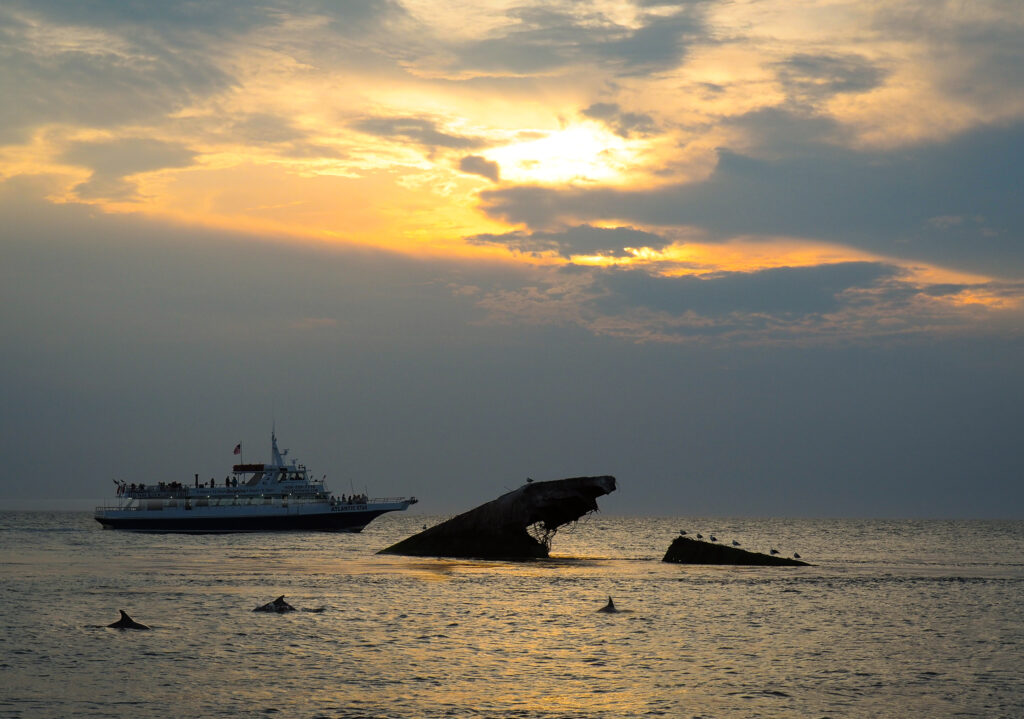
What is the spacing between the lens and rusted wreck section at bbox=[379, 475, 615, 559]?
65.1 meters

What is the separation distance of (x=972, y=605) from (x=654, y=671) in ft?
79.0

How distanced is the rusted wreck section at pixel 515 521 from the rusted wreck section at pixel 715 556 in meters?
7.39

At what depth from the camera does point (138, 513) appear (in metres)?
119

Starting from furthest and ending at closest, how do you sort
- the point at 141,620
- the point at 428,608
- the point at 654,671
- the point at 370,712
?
the point at 428,608 < the point at 141,620 < the point at 654,671 < the point at 370,712

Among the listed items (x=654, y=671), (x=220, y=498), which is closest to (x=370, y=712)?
(x=654, y=671)

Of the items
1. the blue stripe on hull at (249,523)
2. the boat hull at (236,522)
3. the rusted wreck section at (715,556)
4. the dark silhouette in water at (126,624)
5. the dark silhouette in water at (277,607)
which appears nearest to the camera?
the dark silhouette in water at (126,624)

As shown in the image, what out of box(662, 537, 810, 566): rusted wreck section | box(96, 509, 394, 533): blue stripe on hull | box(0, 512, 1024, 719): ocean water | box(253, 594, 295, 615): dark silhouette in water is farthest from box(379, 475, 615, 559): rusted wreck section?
box(96, 509, 394, 533): blue stripe on hull

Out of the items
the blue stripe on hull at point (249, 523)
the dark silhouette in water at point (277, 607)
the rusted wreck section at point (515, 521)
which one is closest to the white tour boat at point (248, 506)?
the blue stripe on hull at point (249, 523)

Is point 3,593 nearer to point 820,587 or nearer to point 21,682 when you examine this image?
point 21,682

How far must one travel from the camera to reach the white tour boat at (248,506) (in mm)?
116750

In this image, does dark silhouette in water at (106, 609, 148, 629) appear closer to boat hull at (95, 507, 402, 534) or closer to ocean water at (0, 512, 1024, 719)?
ocean water at (0, 512, 1024, 719)

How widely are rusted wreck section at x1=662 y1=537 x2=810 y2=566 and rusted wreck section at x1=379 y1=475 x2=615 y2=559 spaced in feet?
24.2

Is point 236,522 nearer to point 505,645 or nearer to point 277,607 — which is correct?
point 277,607

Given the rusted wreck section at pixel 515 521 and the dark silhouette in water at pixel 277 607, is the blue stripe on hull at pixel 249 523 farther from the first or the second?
the dark silhouette in water at pixel 277 607
